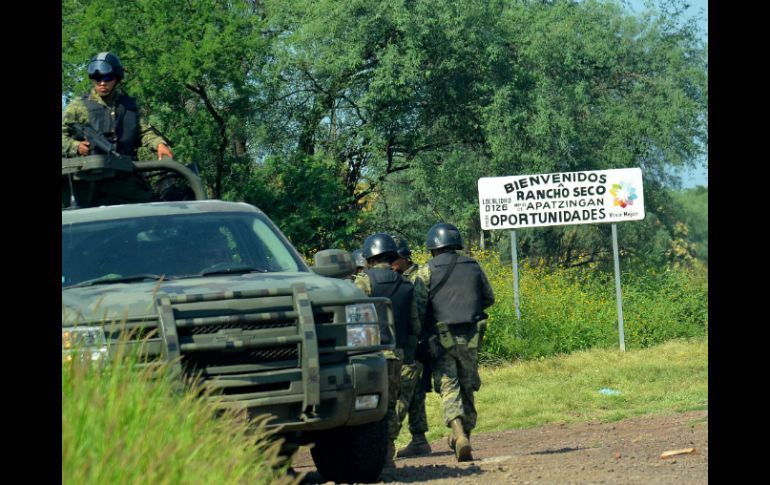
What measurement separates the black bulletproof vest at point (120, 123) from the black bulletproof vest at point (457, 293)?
2881 millimetres

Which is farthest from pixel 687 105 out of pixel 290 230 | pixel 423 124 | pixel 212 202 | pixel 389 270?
pixel 212 202

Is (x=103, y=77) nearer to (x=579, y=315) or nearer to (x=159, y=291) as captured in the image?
(x=159, y=291)

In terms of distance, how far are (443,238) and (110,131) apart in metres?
3.10

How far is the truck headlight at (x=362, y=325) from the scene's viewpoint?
8406 mm

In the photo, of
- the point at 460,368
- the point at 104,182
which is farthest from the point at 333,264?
the point at 460,368

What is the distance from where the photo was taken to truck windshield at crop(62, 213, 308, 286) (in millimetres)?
8656

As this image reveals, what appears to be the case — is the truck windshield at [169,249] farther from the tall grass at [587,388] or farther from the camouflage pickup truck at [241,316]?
the tall grass at [587,388]

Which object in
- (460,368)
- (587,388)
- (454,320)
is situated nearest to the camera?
(454,320)

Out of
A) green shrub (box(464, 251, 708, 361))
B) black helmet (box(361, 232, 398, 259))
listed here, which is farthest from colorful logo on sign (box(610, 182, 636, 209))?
black helmet (box(361, 232, 398, 259))

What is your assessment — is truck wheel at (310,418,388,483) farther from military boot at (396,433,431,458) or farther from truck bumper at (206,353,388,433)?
military boot at (396,433,431,458)

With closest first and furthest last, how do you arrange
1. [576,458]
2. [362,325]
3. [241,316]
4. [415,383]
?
[241,316] → [362,325] → [576,458] → [415,383]

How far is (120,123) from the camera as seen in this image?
1084 centimetres

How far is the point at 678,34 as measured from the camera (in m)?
37.7
